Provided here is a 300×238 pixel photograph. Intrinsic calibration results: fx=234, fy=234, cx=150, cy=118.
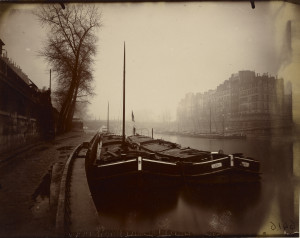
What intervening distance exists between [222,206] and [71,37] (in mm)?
6505

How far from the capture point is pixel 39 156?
7.96 meters

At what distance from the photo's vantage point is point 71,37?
6.90 meters

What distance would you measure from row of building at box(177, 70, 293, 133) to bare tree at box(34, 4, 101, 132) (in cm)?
286

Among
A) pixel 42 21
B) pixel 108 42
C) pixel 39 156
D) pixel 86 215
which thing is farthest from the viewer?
pixel 39 156

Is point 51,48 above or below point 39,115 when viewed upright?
above

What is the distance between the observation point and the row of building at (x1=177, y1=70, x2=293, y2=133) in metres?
5.21

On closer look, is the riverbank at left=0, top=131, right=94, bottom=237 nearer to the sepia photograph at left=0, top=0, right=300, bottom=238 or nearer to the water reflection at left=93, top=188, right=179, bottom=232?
the sepia photograph at left=0, top=0, right=300, bottom=238

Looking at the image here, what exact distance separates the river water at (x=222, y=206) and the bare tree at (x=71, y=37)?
358 cm

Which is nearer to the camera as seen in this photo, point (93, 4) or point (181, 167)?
point (93, 4)

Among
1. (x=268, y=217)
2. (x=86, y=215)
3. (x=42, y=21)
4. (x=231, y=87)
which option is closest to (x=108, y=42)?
(x=42, y=21)

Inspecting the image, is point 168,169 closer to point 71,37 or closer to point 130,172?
point 130,172

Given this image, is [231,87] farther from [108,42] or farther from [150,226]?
[150,226]

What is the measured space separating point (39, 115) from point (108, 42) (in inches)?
293

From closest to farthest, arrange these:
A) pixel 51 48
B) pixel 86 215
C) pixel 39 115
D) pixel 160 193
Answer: pixel 86 215 < pixel 51 48 < pixel 160 193 < pixel 39 115
